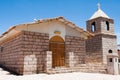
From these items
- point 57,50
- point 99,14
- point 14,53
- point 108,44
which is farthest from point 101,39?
point 14,53

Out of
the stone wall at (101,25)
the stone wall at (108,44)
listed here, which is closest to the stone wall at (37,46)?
the stone wall at (108,44)

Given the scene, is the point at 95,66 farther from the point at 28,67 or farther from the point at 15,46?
the point at 15,46

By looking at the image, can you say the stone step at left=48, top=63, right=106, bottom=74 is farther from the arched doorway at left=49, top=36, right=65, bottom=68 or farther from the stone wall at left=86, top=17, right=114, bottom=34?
the stone wall at left=86, top=17, right=114, bottom=34

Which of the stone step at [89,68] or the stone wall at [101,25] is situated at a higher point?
the stone wall at [101,25]

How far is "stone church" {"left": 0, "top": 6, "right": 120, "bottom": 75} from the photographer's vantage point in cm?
1273

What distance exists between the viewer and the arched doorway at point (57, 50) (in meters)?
14.2

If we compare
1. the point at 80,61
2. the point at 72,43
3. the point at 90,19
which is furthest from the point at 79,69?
the point at 90,19

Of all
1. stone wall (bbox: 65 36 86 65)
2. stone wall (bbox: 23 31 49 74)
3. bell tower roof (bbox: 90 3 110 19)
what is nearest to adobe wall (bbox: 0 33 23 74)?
stone wall (bbox: 23 31 49 74)

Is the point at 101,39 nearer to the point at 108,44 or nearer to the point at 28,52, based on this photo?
the point at 108,44

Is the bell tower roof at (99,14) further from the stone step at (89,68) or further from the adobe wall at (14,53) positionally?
the adobe wall at (14,53)

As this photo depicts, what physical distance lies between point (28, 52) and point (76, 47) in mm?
4320

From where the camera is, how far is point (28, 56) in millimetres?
12672

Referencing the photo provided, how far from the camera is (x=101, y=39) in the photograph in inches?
901

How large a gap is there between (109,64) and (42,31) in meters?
5.81
